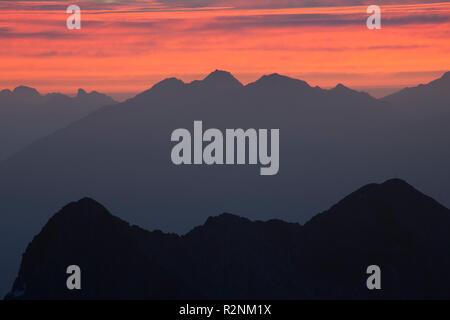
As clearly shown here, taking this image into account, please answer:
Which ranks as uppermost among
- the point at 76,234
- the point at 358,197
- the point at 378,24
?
the point at 378,24

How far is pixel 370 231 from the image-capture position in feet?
351

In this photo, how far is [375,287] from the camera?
100 meters

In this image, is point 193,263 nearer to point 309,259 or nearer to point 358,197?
point 309,259

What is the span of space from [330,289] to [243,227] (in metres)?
15.7

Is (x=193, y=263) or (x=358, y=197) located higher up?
(x=358, y=197)

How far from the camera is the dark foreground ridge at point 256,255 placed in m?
93.3

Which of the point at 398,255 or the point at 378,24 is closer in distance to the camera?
the point at 378,24

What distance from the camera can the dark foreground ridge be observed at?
9331 centimetres

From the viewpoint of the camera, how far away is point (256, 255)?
345ft

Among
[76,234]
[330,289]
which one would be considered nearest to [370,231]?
[330,289]

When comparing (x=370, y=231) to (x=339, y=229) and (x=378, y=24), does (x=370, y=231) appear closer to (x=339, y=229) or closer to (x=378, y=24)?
(x=339, y=229)
